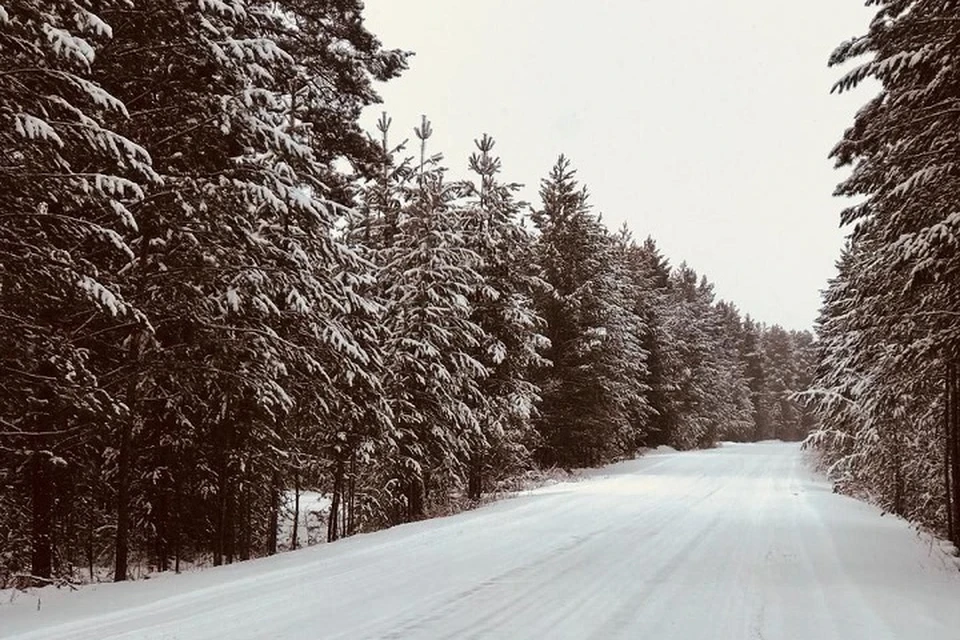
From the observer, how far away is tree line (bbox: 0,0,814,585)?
842cm

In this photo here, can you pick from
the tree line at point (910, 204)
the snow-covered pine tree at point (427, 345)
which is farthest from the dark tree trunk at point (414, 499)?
the tree line at point (910, 204)

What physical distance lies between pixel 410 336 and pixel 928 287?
1186 cm

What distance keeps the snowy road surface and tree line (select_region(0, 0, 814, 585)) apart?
86.0 inches

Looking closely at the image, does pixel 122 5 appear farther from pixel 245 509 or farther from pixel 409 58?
pixel 245 509

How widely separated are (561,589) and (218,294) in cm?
689

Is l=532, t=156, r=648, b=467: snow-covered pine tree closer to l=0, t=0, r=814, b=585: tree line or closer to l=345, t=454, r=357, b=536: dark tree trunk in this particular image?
l=0, t=0, r=814, b=585: tree line

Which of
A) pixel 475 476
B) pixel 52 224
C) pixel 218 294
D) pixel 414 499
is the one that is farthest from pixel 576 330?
pixel 52 224

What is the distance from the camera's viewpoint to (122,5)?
9766mm

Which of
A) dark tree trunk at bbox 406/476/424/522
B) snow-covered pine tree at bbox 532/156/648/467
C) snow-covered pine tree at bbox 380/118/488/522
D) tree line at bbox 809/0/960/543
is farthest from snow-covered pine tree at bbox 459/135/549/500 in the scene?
tree line at bbox 809/0/960/543

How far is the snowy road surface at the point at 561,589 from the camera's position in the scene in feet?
22.4

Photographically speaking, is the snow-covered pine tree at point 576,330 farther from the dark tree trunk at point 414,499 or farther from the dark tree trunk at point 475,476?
the dark tree trunk at point 414,499

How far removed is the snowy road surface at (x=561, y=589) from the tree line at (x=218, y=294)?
2185mm

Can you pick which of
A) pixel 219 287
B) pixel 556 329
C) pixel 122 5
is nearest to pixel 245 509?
pixel 219 287

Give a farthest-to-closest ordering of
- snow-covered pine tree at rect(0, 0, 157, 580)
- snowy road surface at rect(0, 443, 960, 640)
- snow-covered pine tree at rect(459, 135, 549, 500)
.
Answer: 1. snow-covered pine tree at rect(459, 135, 549, 500)
2. snow-covered pine tree at rect(0, 0, 157, 580)
3. snowy road surface at rect(0, 443, 960, 640)
